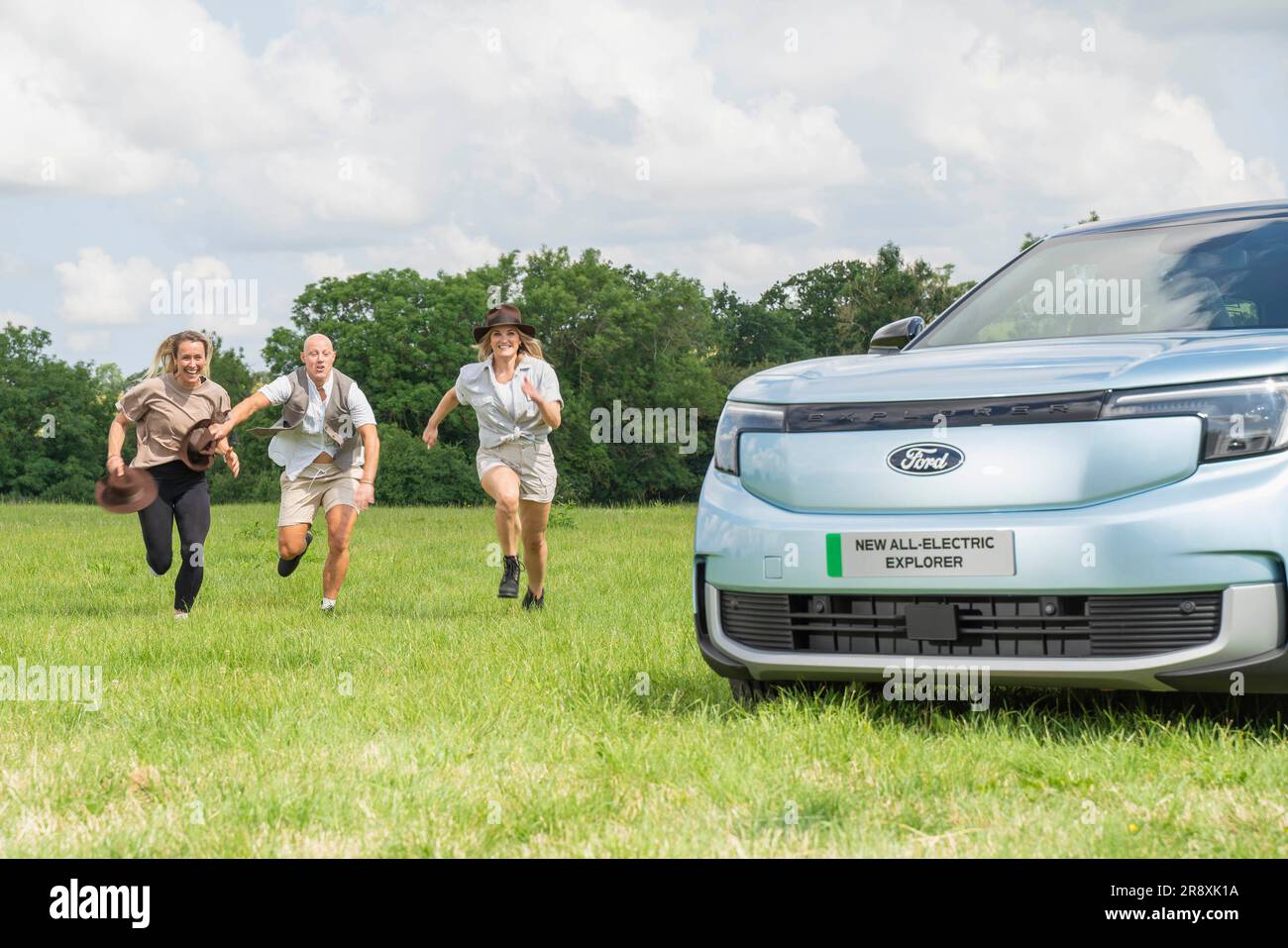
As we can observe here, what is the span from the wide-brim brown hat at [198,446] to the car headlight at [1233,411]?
6850mm

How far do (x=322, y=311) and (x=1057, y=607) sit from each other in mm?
60850

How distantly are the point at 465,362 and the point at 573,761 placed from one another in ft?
188

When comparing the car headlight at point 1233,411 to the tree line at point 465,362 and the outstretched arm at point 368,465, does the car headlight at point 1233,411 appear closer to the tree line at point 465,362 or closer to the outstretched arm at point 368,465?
the outstretched arm at point 368,465

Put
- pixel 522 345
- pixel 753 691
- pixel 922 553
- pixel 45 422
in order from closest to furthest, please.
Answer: pixel 922 553 < pixel 753 691 < pixel 522 345 < pixel 45 422

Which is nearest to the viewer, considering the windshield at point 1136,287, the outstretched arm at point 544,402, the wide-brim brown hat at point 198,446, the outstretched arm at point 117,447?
the windshield at point 1136,287

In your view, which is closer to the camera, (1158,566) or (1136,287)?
(1158,566)

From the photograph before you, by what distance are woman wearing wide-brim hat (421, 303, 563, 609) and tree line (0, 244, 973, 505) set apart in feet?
143

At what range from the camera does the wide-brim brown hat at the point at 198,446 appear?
31.8ft

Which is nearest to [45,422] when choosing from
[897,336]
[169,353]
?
[169,353]

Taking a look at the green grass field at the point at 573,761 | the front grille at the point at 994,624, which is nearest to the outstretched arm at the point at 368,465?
the green grass field at the point at 573,761

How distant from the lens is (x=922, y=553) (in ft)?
14.9

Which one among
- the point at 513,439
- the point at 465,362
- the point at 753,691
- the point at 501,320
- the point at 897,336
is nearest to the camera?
the point at 753,691

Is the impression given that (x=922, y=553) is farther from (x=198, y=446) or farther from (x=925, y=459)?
(x=198, y=446)

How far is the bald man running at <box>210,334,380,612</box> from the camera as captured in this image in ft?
32.7
